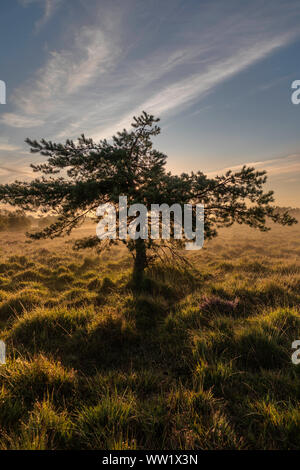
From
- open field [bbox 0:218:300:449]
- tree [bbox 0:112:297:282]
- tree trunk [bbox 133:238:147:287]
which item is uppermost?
tree [bbox 0:112:297:282]

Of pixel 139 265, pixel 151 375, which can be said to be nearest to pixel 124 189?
pixel 139 265

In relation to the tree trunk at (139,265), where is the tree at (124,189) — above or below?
above

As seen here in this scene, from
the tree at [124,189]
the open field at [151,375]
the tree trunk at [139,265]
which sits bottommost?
the open field at [151,375]

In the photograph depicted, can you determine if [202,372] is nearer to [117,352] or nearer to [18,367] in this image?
[117,352]

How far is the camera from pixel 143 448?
2.26m

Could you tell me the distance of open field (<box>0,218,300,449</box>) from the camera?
2.35 m

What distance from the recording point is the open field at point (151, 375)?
7.71 ft

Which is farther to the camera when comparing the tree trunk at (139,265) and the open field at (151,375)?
the tree trunk at (139,265)

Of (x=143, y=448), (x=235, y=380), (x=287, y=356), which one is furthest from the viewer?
(x=287, y=356)

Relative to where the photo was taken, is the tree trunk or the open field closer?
the open field

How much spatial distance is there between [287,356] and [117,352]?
11.0ft

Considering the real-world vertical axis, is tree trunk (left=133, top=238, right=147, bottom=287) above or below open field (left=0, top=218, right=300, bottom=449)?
above

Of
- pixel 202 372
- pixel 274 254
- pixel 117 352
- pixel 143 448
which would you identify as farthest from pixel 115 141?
pixel 274 254

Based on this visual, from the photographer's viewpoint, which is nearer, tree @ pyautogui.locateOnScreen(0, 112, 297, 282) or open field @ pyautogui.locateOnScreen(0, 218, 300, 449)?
open field @ pyautogui.locateOnScreen(0, 218, 300, 449)
